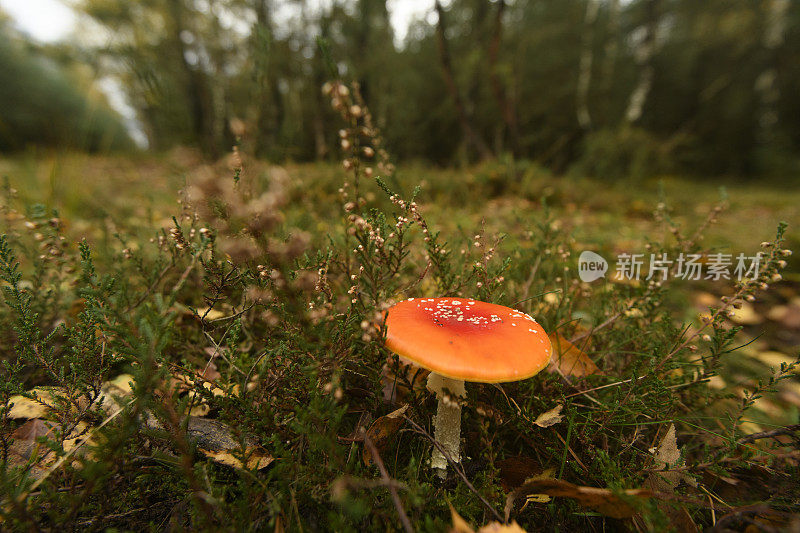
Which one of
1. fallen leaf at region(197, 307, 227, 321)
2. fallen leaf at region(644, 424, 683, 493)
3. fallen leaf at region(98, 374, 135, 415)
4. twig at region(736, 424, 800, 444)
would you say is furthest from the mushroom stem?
fallen leaf at region(98, 374, 135, 415)

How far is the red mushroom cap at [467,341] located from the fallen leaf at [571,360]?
29 cm

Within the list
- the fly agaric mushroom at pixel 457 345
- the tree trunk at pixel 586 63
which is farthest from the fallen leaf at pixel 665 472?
the tree trunk at pixel 586 63

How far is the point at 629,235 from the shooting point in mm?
3553

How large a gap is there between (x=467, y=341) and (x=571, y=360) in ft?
1.97

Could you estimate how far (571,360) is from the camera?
1285 mm

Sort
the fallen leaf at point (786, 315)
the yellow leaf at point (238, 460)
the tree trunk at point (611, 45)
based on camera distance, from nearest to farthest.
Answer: the yellow leaf at point (238, 460), the fallen leaf at point (786, 315), the tree trunk at point (611, 45)

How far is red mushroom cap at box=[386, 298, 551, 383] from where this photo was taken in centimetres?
85

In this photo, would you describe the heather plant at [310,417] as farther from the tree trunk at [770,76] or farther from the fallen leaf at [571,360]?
the tree trunk at [770,76]

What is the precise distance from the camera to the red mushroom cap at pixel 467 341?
2.81 feet

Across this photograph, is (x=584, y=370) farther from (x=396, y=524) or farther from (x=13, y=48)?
(x=13, y=48)

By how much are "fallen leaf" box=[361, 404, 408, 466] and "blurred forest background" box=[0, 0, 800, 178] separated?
6.87ft

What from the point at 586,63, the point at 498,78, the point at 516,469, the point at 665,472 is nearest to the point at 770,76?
the point at 586,63

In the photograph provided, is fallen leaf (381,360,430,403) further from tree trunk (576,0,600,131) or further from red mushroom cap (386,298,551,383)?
tree trunk (576,0,600,131)

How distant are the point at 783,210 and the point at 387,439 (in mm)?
7557
